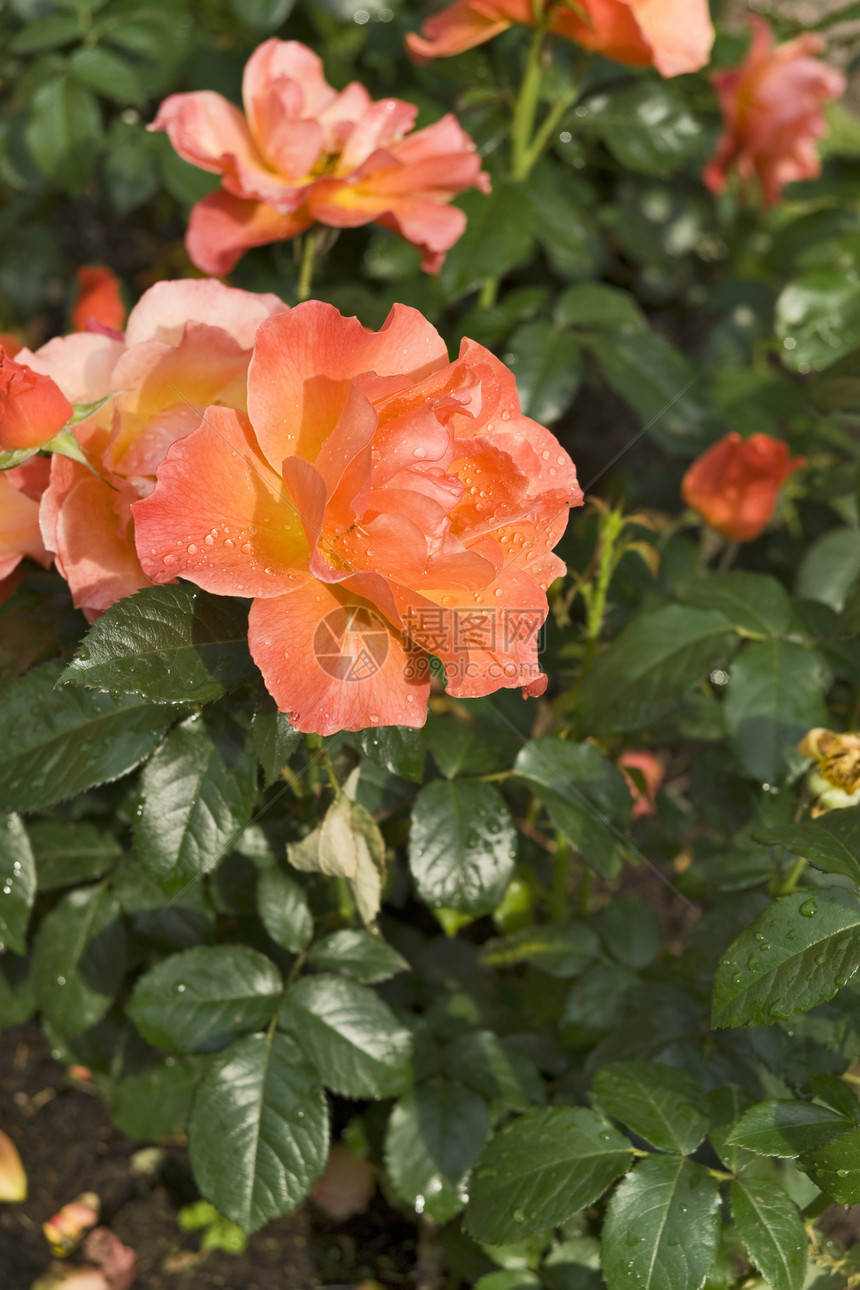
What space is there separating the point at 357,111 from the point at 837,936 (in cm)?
94

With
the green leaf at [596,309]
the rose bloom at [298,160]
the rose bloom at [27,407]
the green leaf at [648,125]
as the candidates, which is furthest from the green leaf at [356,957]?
the green leaf at [648,125]

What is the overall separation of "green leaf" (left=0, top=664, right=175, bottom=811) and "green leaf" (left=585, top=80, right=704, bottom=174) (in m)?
1.28

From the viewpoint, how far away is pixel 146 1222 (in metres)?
1.34

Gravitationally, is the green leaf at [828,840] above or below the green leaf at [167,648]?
below

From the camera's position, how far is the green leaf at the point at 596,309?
1.57m

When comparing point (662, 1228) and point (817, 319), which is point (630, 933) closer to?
point (662, 1228)

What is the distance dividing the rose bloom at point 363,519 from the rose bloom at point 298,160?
0.39 m

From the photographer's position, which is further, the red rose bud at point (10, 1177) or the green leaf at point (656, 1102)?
the red rose bud at point (10, 1177)

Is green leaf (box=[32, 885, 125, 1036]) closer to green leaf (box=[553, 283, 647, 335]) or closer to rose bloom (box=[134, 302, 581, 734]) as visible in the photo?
rose bloom (box=[134, 302, 581, 734])

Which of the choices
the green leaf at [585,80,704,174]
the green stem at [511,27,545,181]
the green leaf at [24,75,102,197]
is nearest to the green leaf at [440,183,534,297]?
the green stem at [511,27,545,181]

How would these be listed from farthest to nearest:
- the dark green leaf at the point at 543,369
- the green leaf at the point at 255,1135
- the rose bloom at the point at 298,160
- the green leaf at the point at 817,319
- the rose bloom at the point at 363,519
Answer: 1. the green leaf at the point at 817,319
2. the dark green leaf at the point at 543,369
3. the rose bloom at the point at 298,160
4. the green leaf at the point at 255,1135
5. the rose bloom at the point at 363,519

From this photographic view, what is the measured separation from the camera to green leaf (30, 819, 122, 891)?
44.4 inches

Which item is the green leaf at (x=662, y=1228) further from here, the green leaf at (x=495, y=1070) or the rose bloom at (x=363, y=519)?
the rose bloom at (x=363, y=519)

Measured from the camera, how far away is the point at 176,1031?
3.30 feet
